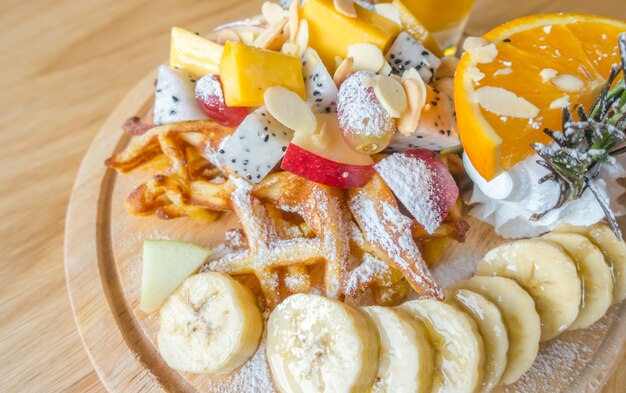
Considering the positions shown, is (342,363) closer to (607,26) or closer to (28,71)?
(607,26)

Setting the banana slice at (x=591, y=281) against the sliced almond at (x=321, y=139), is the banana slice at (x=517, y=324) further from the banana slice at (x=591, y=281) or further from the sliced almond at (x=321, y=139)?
the sliced almond at (x=321, y=139)

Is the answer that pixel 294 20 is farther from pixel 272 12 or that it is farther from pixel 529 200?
pixel 529 200

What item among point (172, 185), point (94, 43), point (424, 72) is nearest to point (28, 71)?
point (94, 43)

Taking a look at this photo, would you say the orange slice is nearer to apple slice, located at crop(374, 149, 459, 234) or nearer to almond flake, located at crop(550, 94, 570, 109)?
almond flake, located at crop(550, 94, 570, 109)

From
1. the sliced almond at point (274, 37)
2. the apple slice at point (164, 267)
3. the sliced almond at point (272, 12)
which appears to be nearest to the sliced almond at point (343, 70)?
the sliced almond at point (274, 37)

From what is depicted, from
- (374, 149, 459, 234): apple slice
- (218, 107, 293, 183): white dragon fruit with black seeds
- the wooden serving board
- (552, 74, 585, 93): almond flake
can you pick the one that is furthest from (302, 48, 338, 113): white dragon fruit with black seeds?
(552, 74, 585, 93): almond flake

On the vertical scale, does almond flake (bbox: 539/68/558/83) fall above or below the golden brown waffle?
above

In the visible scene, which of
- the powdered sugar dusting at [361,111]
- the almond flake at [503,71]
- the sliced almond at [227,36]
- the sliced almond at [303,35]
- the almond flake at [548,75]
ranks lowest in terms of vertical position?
the sliced almond at [227,36]
